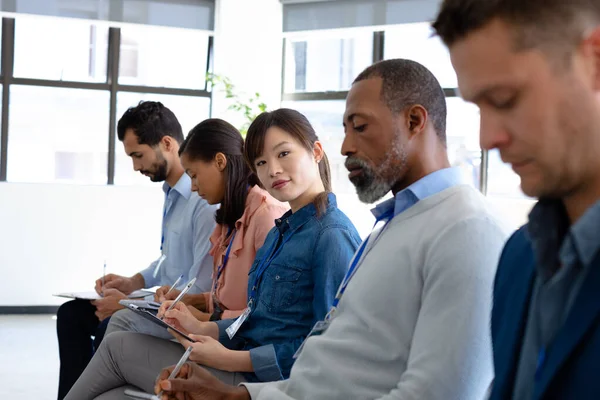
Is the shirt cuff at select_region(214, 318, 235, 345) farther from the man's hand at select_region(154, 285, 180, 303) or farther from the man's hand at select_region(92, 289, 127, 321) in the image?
the man's hand at select_region(92, 289, 127, 321)

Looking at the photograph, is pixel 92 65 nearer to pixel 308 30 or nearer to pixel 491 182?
pixel 308 30

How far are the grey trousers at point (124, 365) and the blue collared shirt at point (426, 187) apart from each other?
98 centimetres

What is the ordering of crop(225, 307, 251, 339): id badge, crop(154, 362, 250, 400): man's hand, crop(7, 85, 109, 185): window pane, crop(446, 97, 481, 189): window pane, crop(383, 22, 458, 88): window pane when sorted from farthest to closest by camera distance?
crop(7, 85, 109, 185): window pane → crop(383, 22, 458, 88): window pane → crop(446, 97, 481, 189): window pane → crop(225, 307, 251, 339): id badge → crop(154, 362, 250, 400): man's hand

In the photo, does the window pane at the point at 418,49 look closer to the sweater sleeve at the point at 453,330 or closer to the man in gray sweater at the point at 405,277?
the man in gray sweater at the point at 405,277

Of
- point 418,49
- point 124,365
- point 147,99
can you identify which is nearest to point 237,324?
point 124,365

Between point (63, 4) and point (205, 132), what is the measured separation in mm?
4097

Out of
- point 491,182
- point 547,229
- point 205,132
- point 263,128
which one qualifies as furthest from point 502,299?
point 491,182

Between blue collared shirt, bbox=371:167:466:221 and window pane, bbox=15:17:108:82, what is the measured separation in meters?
5.47

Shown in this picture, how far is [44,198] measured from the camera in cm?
641

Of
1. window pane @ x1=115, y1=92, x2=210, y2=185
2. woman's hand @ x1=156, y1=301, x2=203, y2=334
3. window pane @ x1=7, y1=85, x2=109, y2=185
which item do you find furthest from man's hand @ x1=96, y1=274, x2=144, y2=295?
window pane @ x1=7, y1=85, x2=109, y2=185

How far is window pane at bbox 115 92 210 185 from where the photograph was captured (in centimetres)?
669

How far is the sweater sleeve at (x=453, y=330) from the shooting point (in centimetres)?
127

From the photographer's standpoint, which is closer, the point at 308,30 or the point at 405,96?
the point at 405,96

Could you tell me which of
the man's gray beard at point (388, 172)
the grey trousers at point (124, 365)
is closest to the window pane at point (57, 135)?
the grey trousers at point (124, 365)
